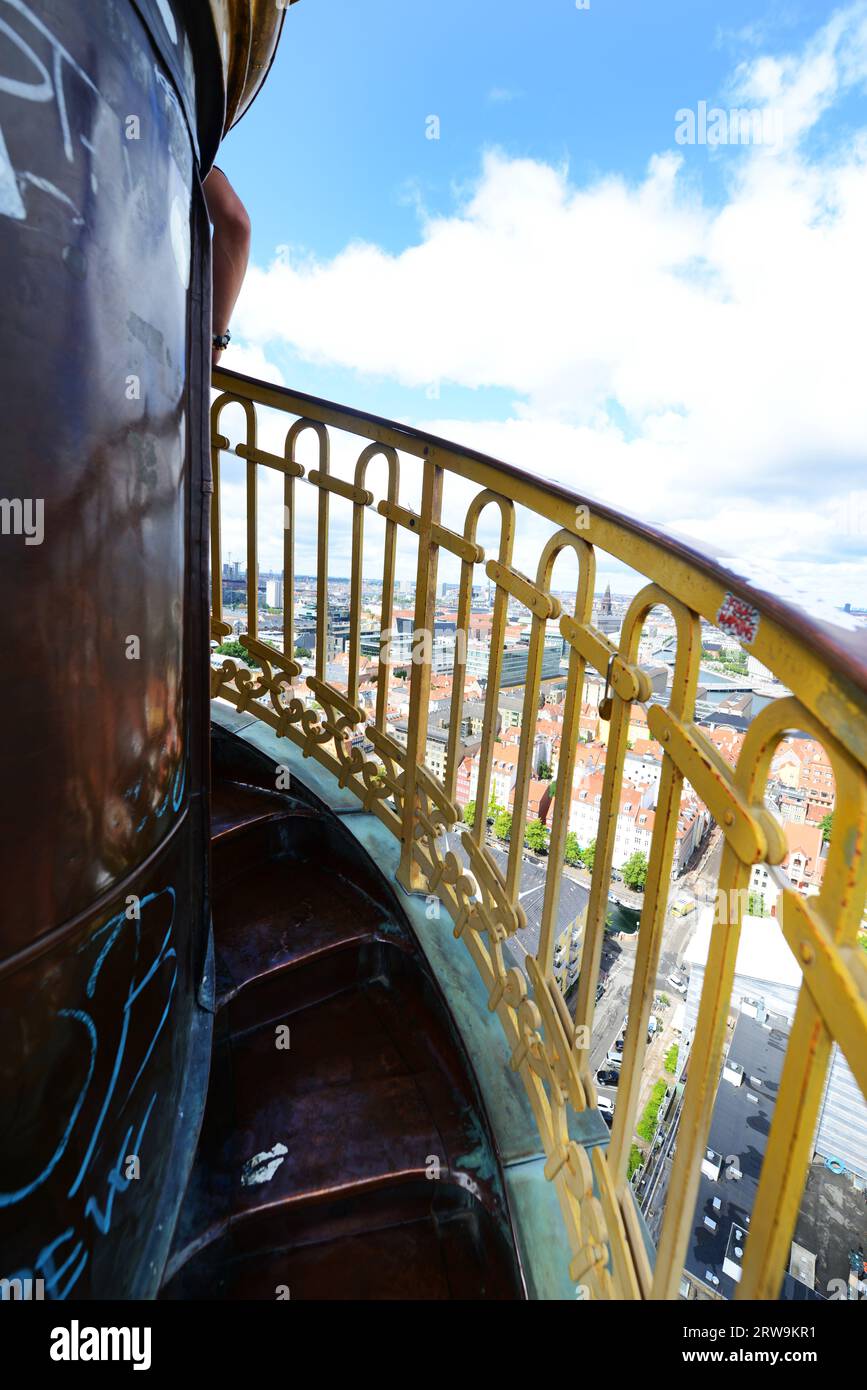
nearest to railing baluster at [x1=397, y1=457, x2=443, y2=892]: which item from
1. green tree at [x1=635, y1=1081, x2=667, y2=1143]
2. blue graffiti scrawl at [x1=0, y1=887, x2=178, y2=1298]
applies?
blue graffiti scrawl at [x1=0, y1=887, x2=178, y2=1298]

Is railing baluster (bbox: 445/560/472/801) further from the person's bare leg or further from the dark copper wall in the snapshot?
the person's bare leg

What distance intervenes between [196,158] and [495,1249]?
8.98ft

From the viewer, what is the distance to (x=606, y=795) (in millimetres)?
→ 1300

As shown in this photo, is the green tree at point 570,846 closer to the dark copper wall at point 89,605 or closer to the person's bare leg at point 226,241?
the dark copper wall at point 89,605

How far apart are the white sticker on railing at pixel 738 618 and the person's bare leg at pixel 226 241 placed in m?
2.13

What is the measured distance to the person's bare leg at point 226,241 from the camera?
211cm

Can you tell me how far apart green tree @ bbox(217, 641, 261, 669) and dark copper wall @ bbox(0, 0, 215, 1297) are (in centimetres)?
183

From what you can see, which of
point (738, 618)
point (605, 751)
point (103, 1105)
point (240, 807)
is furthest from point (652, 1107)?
point (738, 618)

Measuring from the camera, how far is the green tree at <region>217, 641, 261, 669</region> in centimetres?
316

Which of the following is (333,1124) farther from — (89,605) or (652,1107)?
(652,1107)

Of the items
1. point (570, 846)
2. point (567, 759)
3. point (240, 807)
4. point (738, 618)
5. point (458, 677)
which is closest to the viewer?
point (738, 618)

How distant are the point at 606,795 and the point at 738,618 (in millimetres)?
532

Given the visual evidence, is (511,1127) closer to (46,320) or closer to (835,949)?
(835,949)

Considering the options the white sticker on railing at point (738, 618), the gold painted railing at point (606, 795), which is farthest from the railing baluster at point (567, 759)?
the white sticker on railing at point (738, 618)
